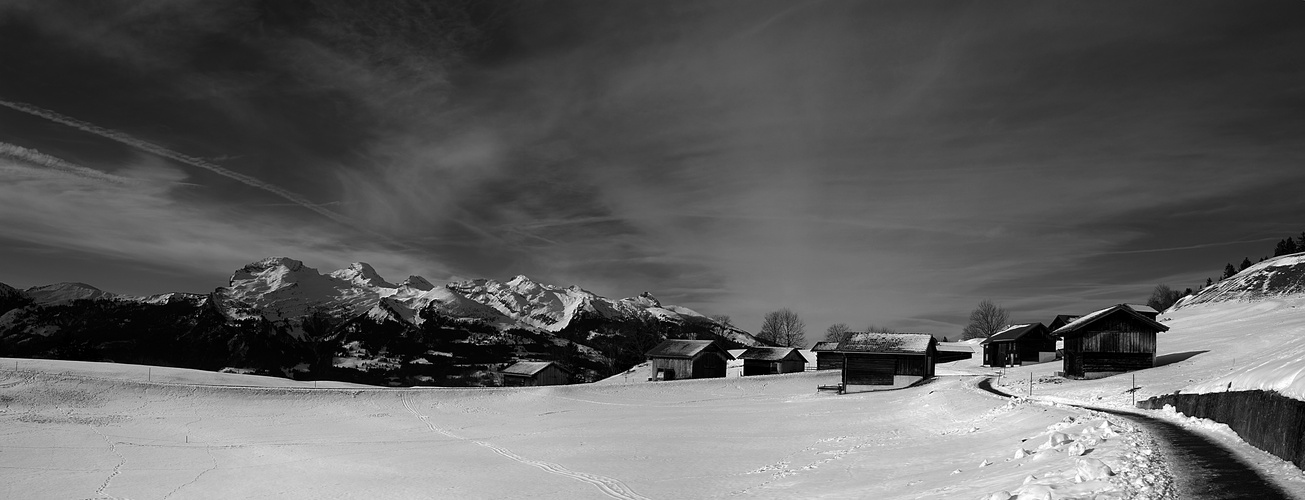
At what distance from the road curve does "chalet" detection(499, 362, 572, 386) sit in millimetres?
77328

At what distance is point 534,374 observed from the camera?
8844cm

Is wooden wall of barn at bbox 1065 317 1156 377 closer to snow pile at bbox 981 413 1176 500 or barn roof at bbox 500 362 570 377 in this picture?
snow pile at bbox 981 413 1176 500

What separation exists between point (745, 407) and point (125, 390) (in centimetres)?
4728

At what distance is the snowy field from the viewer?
61.0 feet

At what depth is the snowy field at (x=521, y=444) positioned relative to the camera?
61.0 ft

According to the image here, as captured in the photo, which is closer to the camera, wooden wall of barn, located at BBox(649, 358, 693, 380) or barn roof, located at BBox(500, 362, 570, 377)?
wooden wall of barn, located at BBox(649, 358, 693, 380)

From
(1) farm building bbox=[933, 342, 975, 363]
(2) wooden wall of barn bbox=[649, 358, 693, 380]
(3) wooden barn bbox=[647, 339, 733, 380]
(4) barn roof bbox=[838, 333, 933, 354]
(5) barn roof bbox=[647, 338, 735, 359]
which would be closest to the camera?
(4) barn roof bbox=[838, 333, 933, 354]

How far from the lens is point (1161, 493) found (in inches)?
439

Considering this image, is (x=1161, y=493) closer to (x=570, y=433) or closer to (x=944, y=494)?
(x=944, y=494)

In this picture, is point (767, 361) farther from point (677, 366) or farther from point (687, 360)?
point (677, 366)

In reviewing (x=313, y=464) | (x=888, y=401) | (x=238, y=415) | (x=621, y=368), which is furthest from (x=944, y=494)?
(x=621, y=368)

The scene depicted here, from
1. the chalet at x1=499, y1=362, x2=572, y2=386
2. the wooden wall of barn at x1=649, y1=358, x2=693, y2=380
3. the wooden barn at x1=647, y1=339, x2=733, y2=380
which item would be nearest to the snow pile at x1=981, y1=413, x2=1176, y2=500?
the wooden wall of barn at x1=649, y1=358, x2=693, y2=380

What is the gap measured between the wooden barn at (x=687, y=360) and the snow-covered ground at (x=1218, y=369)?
32.2 meters

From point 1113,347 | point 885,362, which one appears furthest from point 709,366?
point 1113,347
